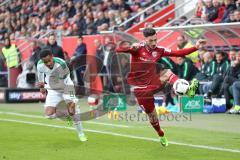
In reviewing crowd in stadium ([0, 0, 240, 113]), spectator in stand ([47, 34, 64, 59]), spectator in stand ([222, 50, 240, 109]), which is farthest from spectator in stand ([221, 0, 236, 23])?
spectator in stand ([47, 34, 64, 59])

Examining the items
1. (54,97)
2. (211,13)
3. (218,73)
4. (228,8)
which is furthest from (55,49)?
(54,97)

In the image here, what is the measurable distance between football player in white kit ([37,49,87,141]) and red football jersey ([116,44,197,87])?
1338 millimetres

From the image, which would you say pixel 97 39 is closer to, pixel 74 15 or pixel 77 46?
pixel 77 46

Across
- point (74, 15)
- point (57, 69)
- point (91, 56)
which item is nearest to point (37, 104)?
point (91, 56)

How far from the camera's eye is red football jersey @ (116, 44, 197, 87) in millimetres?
13742

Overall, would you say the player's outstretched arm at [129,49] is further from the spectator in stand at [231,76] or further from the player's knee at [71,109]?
the spectator in stand at [231,76]

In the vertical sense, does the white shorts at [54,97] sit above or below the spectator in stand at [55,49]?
below

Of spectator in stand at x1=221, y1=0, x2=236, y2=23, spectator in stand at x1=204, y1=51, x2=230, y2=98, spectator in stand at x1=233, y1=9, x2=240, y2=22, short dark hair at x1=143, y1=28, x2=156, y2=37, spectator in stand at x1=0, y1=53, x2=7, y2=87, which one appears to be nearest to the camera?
short dark hair at x1=143, y1=28, x2=156, y2=37

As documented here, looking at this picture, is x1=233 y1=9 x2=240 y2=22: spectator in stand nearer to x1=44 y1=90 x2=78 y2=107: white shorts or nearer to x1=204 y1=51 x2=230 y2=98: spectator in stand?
x1=204 y1=51 x2=230 y2=98: spectator in stand

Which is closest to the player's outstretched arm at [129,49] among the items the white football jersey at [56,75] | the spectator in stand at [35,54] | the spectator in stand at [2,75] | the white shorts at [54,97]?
the white football jersey at [56,75]

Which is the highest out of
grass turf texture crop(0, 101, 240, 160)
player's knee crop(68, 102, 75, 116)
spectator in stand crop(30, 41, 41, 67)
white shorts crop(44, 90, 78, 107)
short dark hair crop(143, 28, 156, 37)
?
spectator in stand crop(30, 41, 41, 67)

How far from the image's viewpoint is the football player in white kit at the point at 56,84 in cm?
1468

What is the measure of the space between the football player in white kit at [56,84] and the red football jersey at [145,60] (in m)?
1.34

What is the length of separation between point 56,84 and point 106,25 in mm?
13023
